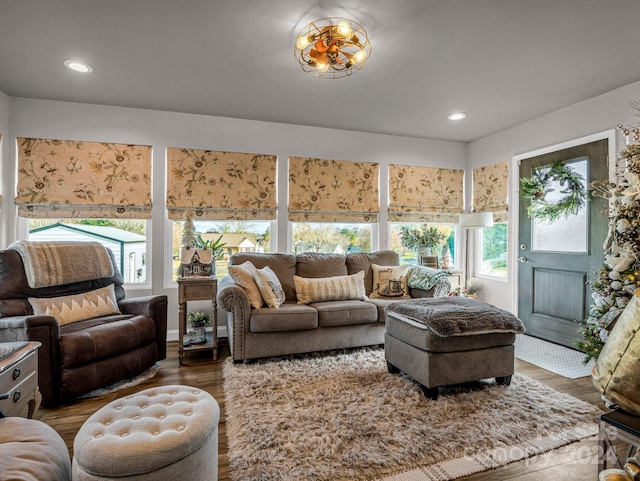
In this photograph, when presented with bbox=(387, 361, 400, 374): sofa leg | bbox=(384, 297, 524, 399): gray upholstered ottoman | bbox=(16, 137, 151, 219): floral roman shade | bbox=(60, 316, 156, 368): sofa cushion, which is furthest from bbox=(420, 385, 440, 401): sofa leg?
bbox=(16, 137, 151, 219): floral roman shade

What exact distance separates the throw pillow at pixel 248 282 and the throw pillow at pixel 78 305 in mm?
1057

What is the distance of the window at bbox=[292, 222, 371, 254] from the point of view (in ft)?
14.6

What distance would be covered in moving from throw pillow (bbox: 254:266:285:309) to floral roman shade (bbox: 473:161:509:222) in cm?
314

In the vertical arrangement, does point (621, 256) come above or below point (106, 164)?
below

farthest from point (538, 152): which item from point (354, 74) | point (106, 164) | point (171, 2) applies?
point (106, 164)

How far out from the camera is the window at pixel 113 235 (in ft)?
11.8

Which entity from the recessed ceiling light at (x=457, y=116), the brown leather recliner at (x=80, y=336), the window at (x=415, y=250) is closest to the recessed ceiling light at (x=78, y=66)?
the brown leather recliner at (x=80, y=336)

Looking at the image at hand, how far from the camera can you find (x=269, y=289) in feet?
10.6

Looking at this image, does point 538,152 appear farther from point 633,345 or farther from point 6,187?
point 6,187

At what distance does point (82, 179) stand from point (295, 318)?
105 inches

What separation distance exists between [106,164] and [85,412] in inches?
98.3

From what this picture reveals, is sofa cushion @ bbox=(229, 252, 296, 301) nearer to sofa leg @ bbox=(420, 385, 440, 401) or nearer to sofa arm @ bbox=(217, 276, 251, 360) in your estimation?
sofa arm @ bbox=(217, 276, 251, 360)

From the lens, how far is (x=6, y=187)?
336 centimetres

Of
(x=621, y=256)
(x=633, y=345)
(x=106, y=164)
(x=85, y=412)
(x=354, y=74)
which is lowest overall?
(x=85, y=412)
